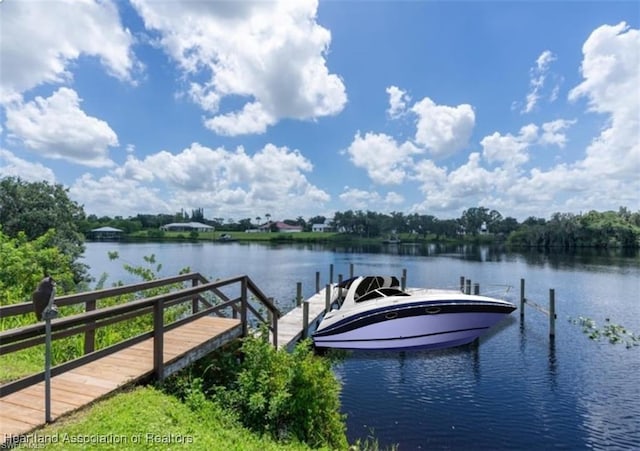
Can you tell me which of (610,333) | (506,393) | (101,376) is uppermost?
(101,376)

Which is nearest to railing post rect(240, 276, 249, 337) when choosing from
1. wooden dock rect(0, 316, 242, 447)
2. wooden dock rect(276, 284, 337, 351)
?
wooden dock rect(0, 316, 242, 447)

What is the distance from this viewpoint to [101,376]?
464 cm

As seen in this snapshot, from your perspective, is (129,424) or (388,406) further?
(388,406)

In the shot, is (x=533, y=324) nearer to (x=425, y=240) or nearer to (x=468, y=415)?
(x=468, y=415)

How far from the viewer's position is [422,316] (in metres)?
12.7

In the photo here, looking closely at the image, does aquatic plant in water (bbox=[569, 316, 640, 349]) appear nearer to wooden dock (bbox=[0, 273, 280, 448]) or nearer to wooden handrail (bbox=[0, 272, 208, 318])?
wooden dock (bbox=[0, 273, 280, 448])

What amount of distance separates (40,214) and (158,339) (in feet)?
76.9

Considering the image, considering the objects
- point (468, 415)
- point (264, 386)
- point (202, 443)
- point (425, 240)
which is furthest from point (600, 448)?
point (425, 240)

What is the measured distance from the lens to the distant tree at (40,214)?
22.2 m

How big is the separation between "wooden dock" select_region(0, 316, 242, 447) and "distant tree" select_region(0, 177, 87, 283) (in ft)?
64.4

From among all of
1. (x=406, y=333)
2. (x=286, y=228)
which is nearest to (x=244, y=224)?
(x=286, y=228)

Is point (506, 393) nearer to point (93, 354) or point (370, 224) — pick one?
point (93, 354)

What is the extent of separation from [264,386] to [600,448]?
7.38m

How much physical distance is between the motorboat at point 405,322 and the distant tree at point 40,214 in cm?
1766
